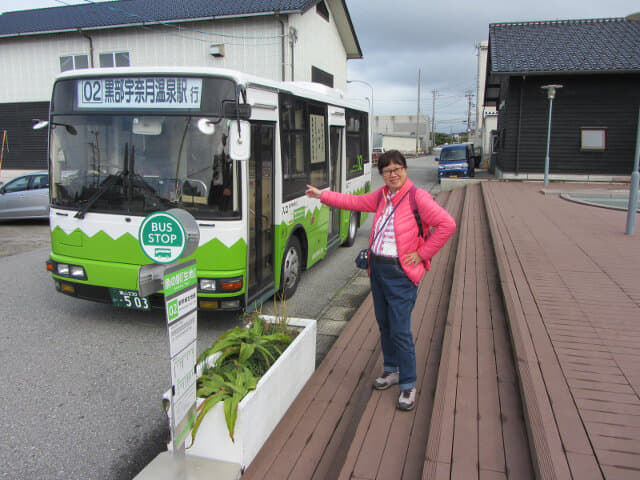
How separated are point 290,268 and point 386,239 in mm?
3509

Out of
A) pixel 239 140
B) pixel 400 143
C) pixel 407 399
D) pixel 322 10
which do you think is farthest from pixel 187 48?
pixel 400 143

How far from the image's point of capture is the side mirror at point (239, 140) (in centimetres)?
476

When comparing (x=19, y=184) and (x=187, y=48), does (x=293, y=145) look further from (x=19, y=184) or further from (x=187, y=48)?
(x=187, y=48)

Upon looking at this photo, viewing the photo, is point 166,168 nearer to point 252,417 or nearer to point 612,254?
point 252,417

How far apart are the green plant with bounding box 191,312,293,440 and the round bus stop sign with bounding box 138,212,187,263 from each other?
935 millimetres

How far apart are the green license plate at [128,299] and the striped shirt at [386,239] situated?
2.86 m

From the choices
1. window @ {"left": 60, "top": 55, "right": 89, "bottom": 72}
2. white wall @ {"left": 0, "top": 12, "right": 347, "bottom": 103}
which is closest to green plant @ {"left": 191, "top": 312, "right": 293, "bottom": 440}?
white wall @ {"left": 0, "top": 12, "right": 347, "bottom": 103}

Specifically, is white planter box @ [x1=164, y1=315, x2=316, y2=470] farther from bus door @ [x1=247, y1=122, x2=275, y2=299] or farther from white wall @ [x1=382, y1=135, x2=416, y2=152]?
white wall @ [x1=382, y1=135, x2=416, y2=152]

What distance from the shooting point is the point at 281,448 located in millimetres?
3211

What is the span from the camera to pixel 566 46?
20766mm

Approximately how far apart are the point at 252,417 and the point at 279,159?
12.2ft

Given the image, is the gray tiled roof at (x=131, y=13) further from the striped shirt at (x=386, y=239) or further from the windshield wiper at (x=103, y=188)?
the striped shirt at (x=386, y=239)

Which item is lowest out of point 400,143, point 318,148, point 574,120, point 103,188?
point 103,188

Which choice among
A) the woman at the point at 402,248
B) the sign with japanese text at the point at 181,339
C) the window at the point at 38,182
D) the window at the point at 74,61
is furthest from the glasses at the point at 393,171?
the window at the point at 74,61
